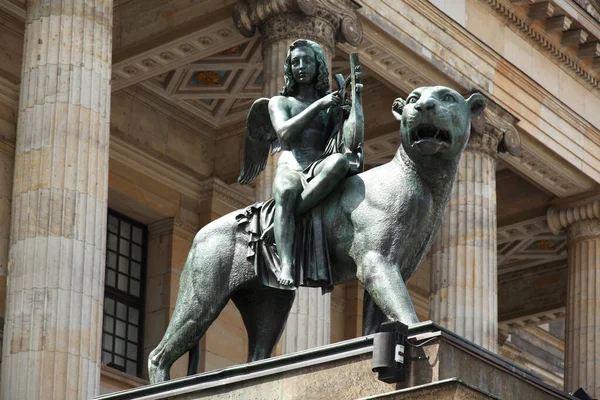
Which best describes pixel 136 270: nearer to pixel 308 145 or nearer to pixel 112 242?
pixel 112 242

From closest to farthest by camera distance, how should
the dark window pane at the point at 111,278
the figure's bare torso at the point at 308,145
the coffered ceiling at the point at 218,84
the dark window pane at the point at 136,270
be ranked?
the figure's bare torso at the point at 308,145 < the coffered ceiling at the point at 218,84 < the dark window pane at the point at 111,278 < the dark window pane at the point at 136,270

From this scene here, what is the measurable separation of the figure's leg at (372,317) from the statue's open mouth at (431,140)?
3.46 feet

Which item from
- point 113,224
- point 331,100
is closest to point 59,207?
point 331,100

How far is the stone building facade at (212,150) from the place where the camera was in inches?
871

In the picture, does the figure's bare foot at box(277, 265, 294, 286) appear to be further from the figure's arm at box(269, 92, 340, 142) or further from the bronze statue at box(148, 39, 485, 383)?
the figure's arm at box(269, 92, 340, 142)

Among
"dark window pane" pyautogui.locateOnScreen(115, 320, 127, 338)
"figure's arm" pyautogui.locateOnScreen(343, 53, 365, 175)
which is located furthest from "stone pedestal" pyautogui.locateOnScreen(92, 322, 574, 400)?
"dark window pane" pyautogui.locateOnScreen(115, 320, 127, 338)

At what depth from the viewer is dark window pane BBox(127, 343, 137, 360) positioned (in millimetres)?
32781

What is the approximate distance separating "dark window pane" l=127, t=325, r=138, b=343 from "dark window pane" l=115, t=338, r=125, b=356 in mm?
229

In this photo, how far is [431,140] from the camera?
11617 mm

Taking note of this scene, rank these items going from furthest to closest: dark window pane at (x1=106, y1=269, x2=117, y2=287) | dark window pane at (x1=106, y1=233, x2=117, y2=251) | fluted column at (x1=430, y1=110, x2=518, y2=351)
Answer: dark window pane at (x1=106, y1=233, x2=117, y2=251) < dark window pane at (x1=106, y1=269, x2=117, y2=287) < fluted column at (x1=430, y1=110, x2=518, y2=351)

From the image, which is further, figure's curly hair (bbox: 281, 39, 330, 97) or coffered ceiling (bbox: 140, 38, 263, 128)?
coffered ceiling (bbox: 140, 38, 263, 128)

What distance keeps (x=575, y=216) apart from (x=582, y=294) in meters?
1.63

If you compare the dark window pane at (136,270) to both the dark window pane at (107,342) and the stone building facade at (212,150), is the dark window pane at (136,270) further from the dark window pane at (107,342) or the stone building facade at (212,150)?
the dark window pane at (107,342)

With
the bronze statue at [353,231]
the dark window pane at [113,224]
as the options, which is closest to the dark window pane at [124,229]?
the dark window pane at [113,224]
